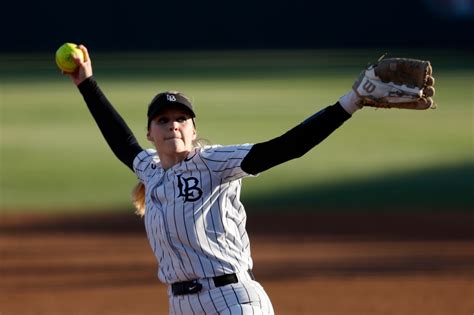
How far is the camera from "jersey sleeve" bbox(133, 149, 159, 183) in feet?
13.6

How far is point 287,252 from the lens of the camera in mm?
8773

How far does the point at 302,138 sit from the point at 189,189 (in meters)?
0.49

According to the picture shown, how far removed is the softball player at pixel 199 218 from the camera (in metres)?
3.81

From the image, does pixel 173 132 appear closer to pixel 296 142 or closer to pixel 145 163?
pixel 145 163

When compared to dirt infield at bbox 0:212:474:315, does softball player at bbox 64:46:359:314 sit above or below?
above

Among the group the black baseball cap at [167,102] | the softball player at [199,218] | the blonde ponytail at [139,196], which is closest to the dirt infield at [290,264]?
the blonde ponytail at [139,196]

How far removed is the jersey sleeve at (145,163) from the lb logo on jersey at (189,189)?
0.27 metres

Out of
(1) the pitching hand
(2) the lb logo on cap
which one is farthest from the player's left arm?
(1) the pitching hand

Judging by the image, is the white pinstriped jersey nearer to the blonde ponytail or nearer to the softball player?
the softball player

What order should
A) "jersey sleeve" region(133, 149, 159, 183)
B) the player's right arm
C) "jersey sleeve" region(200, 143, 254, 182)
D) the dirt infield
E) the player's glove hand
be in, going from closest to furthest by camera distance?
the player's glove hand < "jersey sleeve" region(200, 143, 254, 182) < "jersey sleeve" region(133, 149, 159, 183) < the player's right arm < the dirt infield

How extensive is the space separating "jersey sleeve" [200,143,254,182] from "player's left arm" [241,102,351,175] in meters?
0.07

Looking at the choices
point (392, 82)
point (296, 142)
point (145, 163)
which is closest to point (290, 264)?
point (145, 163)

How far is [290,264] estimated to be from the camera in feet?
27.5

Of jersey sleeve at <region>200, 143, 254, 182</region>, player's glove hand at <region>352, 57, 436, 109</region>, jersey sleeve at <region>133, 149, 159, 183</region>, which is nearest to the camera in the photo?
player's glove hand at <region>352, 57, 436, 109</region>
